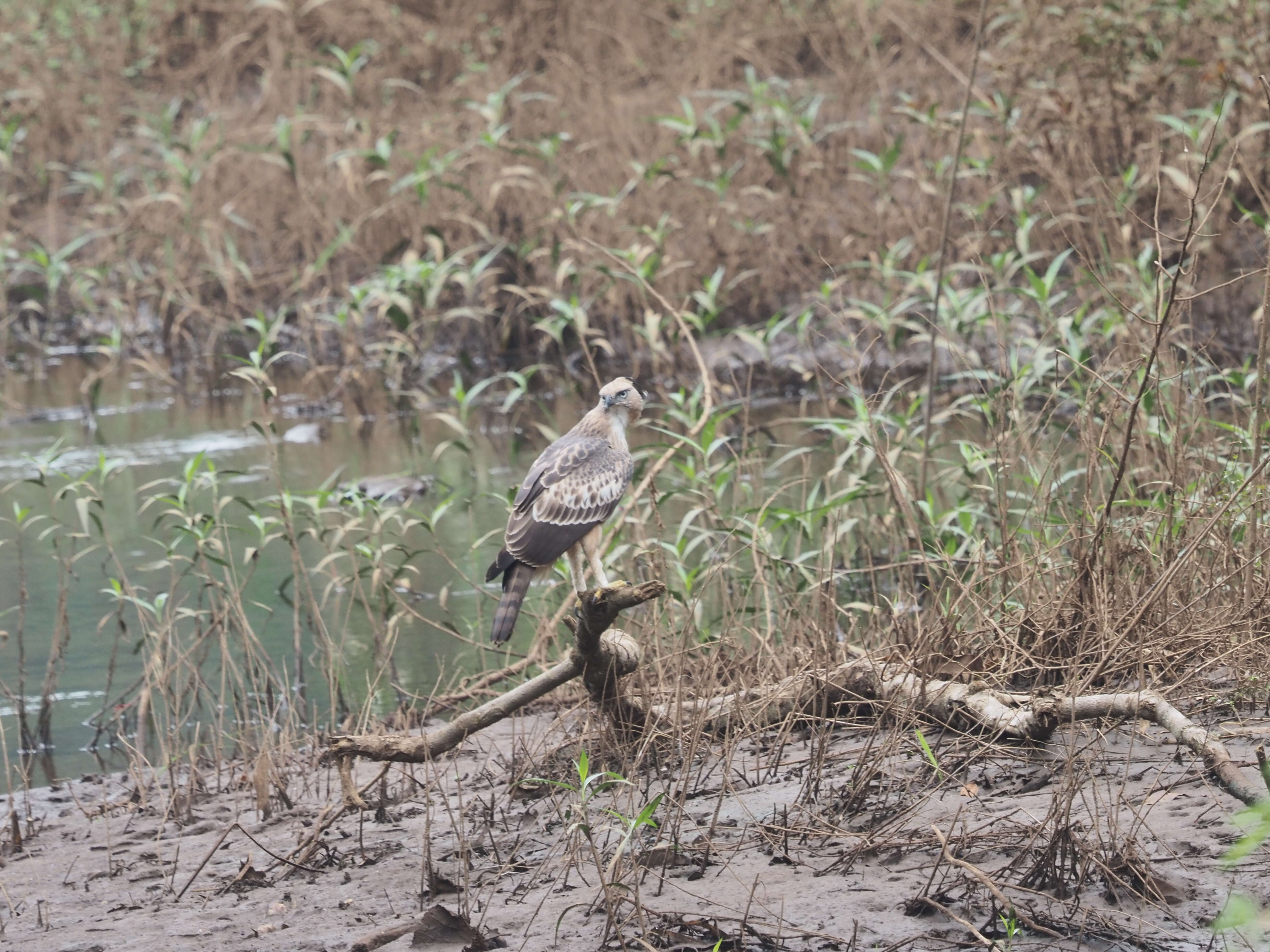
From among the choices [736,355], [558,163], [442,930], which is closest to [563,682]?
[442,930]

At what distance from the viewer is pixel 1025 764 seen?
3586mm

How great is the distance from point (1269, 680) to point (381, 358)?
846 centimetres

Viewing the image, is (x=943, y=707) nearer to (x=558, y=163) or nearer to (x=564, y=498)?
(x=564, y=498)

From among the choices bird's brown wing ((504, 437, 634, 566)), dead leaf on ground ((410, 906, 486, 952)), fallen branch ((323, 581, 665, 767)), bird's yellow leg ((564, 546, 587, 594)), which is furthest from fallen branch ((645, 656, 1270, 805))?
dead leaf on ground ((410, 906, 486, 952))

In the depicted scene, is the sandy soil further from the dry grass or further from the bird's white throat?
the bird's white throat

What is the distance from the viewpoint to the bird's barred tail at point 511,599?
3.77 metres

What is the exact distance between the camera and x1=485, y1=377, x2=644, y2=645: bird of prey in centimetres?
393

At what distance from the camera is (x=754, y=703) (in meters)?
4.05

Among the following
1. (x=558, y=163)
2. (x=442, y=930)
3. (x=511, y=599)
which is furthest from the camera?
A: (x=558, y=163)

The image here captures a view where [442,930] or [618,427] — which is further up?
[618,427]

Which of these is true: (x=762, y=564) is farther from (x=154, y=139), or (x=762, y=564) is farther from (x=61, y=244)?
(x=154, y=139)

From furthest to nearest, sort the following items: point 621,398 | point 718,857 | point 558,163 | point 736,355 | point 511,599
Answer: point 558,163
point 736,355
point 621,398
point 511,599
point 718,857

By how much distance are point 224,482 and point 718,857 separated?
5573mm

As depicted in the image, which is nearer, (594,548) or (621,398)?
(594,548)
